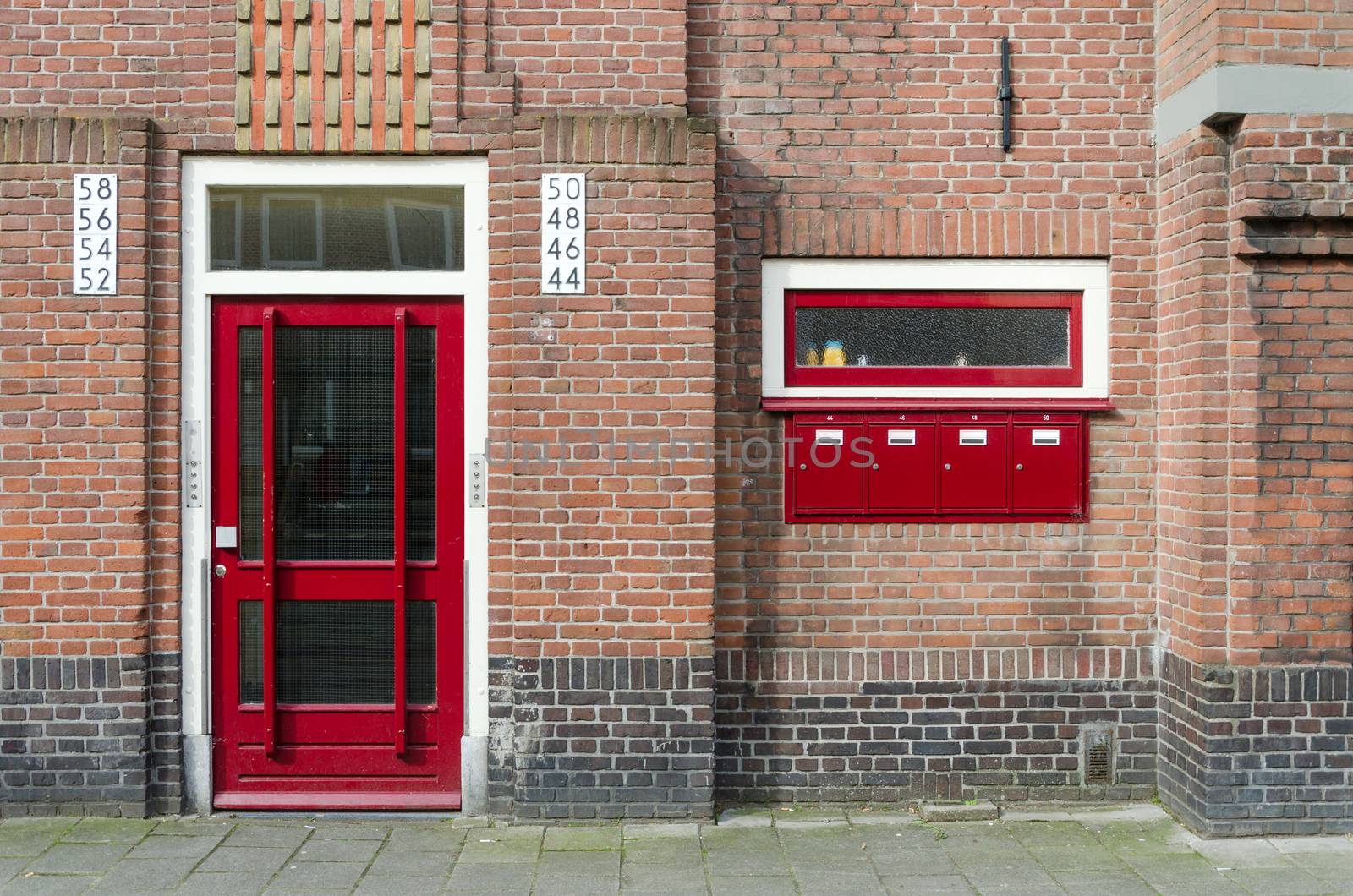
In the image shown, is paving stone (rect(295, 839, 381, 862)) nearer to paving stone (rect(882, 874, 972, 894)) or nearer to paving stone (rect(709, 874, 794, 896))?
paving stone (rect(709, 874, 794, 896))

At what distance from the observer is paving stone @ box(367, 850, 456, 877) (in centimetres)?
516

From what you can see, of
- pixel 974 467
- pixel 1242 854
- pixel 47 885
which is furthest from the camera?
pixel 974 467

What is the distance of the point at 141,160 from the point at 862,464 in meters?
3.86

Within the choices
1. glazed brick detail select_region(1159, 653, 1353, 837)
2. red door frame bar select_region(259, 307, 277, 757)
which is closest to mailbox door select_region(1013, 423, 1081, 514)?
glazed brick detail select_region(1159, 653, 1353, 837)

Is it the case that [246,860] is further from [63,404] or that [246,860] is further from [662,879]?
[63,404]

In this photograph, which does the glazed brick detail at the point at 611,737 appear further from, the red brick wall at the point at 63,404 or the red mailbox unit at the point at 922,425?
the red brick wall at the point at 63,404

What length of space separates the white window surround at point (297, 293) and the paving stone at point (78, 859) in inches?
22.5

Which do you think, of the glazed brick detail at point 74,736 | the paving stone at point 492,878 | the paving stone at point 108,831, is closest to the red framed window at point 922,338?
the paving stone at point 492,878

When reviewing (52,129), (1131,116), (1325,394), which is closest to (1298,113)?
(1131,116)

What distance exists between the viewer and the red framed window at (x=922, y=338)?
611 centimetres

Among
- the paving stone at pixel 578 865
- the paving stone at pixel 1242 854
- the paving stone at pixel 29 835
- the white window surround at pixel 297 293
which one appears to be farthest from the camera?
the white window surround at pixel 297 293

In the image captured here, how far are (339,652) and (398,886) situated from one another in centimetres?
139

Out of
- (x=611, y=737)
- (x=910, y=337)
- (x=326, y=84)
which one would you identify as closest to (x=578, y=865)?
(x=611, y=737)

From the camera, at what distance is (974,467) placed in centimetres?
609
